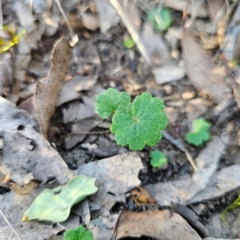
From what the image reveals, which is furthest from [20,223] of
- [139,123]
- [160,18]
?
[160,18]

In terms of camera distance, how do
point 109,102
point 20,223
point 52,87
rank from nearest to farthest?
point 20,223
point 109,102
point 52,87

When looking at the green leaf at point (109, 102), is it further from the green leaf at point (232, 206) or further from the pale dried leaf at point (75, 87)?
the green leaf at point (232, 206)

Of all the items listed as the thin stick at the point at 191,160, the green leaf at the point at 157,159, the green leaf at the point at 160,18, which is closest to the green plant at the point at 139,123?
the green leaf at the point at 157,159

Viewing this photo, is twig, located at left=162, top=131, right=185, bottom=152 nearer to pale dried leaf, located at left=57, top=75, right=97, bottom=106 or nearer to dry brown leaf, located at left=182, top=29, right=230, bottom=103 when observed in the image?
dry brown leaf, located at left=182, top=29, right=230, bottom=103

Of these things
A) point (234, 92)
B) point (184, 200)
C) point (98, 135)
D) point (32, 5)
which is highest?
point (32, 5)

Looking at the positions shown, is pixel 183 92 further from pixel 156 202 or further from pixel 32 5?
pixel 32 5

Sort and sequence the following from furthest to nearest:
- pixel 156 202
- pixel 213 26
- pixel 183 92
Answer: pixel 213 26
pixel 183 92
pixel 156 202

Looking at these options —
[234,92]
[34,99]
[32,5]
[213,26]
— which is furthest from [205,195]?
[32,5]

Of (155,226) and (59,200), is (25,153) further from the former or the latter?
(155,226)
